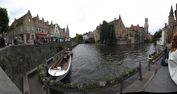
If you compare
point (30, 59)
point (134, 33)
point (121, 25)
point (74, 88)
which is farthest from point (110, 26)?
point (74, 88)

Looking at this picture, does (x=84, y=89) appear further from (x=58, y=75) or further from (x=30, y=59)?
(x=30, y=59)

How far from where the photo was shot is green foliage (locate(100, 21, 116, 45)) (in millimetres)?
80625

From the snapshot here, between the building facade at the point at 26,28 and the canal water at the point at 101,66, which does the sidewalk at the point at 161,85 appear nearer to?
the canal water at the point at 101,66

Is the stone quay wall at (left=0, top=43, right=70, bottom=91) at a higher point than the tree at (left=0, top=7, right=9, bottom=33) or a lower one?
lower

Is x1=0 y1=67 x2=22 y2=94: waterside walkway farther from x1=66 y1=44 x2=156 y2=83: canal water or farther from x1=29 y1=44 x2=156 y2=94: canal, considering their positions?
x1=66 y1=44 x2=156 y2=83: canal water

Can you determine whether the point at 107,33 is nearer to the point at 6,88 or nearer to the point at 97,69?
the point at 97,69

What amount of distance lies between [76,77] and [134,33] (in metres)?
89.7

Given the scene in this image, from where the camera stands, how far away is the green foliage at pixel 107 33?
80625 mm

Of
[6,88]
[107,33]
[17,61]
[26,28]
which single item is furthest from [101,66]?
[107,33]

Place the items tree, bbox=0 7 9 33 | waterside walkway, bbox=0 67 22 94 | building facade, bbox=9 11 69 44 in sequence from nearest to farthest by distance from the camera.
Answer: waterside walkway, bbox=0 67 22 94 < tree, bbox=0 7 9 33 < building facade, bbox=9 11 69 44

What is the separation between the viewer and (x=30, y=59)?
853 inches

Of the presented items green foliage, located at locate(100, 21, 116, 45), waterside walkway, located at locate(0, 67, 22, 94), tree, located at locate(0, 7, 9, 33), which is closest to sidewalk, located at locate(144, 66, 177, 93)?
waterside walkway, located at locate(0, 67, 22, 94)

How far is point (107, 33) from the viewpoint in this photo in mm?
80750

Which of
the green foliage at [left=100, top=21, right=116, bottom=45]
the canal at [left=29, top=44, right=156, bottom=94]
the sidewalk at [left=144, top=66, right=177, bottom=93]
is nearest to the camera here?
the sidewalk at [left=144, top=66, right=177, bottom=93]
